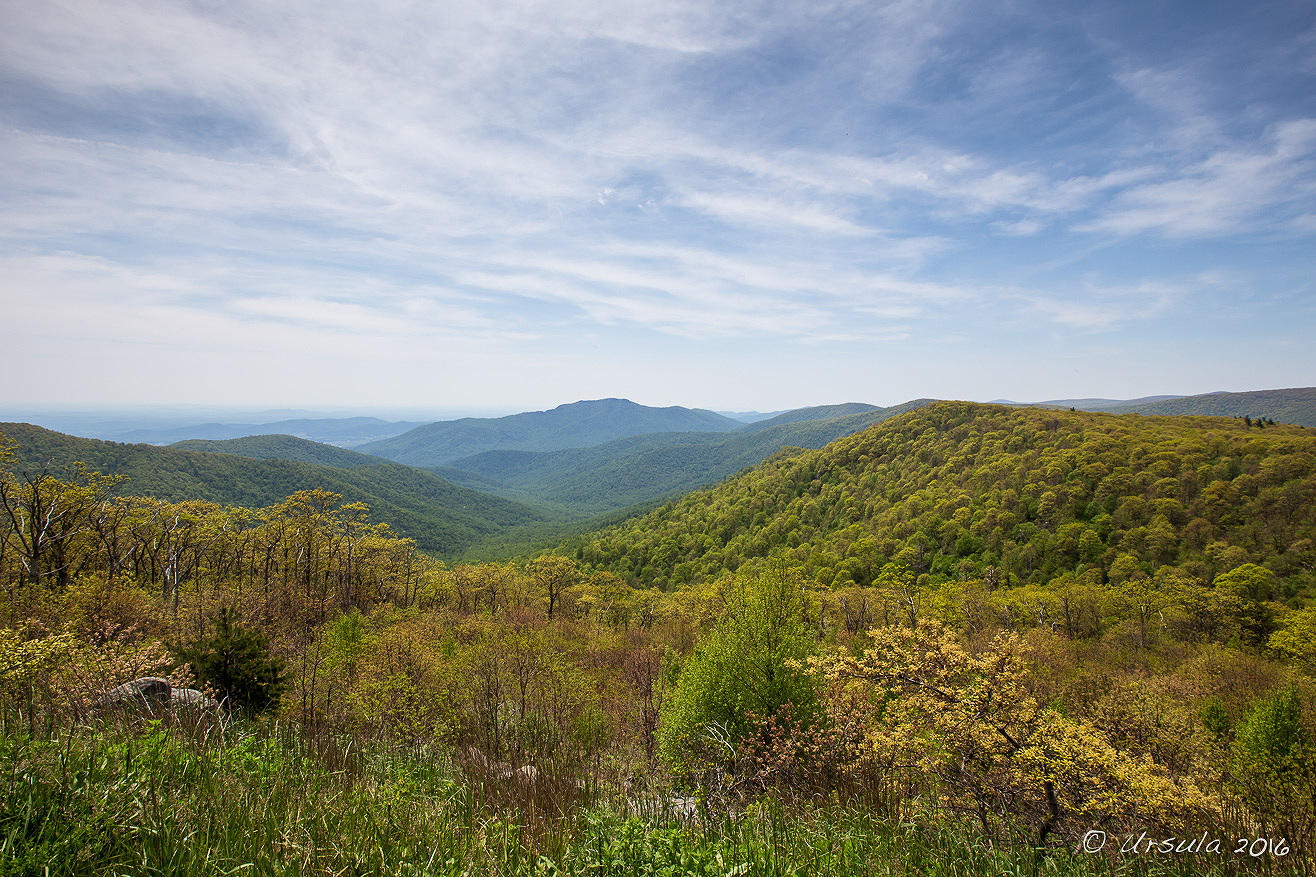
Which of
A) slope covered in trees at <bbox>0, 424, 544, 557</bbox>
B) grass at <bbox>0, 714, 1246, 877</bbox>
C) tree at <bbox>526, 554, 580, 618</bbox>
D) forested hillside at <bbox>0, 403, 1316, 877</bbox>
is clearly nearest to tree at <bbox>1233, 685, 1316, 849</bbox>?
forested hillside at <bbox>0, 403, 1316, 877</bbox>

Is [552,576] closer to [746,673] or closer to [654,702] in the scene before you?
[654,702]

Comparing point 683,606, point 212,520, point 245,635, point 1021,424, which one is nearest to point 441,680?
point 245,635

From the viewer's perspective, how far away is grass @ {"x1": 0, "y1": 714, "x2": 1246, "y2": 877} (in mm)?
3139

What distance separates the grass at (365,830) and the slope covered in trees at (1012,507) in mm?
79085

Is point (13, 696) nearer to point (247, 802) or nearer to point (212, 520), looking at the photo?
point (247, 802)

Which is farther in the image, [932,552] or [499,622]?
[932,552]

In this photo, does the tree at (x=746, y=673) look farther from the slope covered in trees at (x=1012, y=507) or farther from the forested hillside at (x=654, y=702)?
the slope covered in trees at (x=1012, y=507)

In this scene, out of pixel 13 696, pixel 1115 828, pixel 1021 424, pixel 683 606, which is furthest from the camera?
pixel 1021 424

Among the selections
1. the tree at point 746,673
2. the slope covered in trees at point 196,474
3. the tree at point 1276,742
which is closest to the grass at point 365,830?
the tree at point 746,673

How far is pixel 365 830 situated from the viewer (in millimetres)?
3664

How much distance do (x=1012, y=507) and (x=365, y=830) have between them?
4886 inches

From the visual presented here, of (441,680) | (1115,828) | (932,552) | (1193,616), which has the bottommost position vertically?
(932,552)

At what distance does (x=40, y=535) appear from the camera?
25953 millimetres

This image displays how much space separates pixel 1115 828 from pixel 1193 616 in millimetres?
61873
